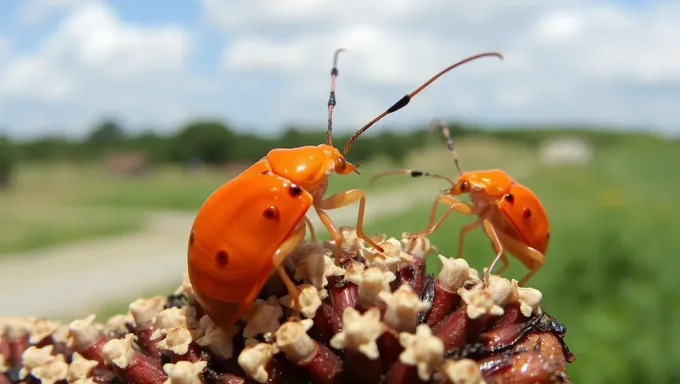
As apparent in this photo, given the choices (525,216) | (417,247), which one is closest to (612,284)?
(525,216)

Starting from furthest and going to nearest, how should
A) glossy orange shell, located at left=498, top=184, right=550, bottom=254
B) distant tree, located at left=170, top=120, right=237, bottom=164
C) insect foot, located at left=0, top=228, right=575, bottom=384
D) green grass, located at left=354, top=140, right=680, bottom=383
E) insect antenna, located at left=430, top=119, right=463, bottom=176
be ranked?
1. distant tree, located at left=170, top=120, right=237, bottom=164
2. green grass, located at left=354, top=140, right=680, bottom=383
3. insect antenna, located at left=430, top=119, right=463, bottom=176
4. glossy orange shell, located at left=498, top=184, right=550, bottom=254
5. insect foot, located at left=0, top=228, right=575, bottom=384

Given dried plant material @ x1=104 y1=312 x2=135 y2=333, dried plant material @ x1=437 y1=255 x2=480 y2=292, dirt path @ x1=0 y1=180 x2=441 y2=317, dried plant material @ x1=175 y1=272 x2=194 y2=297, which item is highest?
dried plant material @ x1=437 y1=255 x2=480 y2=292

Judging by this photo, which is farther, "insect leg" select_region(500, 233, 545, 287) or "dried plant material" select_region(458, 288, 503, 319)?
"insect leg" select_region(500, 233, 545, 287)

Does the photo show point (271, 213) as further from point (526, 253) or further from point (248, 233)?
point (526, 253)

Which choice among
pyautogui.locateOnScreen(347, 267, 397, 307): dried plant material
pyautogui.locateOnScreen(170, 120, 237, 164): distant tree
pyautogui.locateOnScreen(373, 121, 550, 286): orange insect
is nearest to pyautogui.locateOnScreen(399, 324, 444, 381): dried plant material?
pyautogui.locateOnScreen(347, 267, 397, 307): dried plant material

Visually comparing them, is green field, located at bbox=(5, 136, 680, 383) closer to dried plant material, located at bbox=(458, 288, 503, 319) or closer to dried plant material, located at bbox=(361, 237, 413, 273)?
dried plant material, located at bbox=(361, 237, 413, 273)

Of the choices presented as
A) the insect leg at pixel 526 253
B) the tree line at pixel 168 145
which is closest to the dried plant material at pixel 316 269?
the insect leg at pixel 526 253

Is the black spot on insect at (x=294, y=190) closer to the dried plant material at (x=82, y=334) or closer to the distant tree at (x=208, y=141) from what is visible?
the dried plant material at (x=82, y=334)
